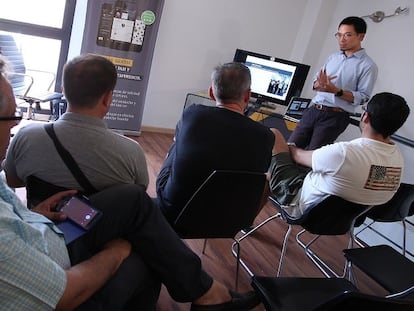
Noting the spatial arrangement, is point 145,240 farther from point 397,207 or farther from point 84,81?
point 397,207

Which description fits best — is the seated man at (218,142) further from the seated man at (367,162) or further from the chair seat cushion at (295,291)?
the chair seat cushion at (295,291)

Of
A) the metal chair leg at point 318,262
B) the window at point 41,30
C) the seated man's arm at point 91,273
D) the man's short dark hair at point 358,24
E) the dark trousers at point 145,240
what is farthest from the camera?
the window at point 41,30

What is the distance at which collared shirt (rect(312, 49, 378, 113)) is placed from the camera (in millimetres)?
2939

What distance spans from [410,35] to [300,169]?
91.0 inches

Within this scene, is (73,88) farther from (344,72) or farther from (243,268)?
(344,72)

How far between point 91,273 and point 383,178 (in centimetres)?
145

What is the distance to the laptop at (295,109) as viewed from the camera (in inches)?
152

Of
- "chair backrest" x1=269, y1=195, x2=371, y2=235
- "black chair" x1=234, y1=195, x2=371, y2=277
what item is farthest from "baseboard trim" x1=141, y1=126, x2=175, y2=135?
"chair backrest" x1=269, y1=195, x2=371, y2=235

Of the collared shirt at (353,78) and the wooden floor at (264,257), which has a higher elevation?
the collared shirt at (353,78)

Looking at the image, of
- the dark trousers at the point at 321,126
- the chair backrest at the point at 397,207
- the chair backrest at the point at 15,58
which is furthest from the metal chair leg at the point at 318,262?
the chair backrest at the point at 15,58

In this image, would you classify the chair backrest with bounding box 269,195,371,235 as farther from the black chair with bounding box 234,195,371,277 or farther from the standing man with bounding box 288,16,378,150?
the standing man with bounding box 288,16,378,150

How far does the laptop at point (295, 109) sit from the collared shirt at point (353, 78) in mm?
681

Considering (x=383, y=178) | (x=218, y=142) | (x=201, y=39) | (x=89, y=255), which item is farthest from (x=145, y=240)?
(x=201, y=39)

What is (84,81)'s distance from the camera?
1.26 meters
